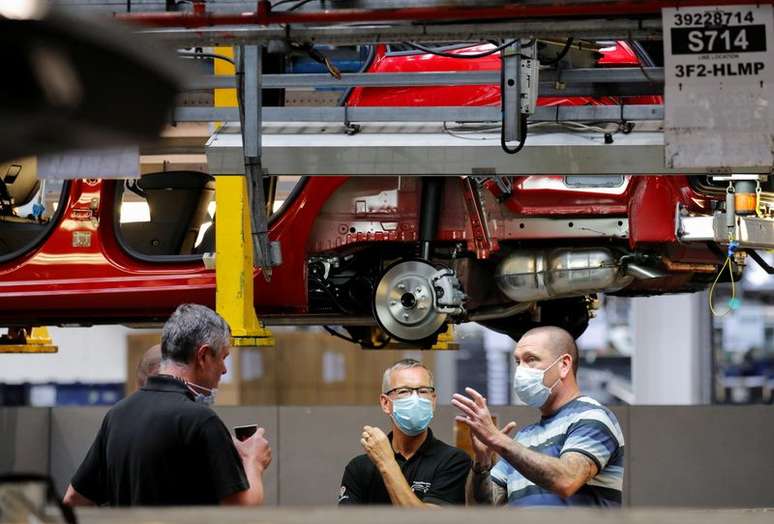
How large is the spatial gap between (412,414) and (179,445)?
1402 millimetres

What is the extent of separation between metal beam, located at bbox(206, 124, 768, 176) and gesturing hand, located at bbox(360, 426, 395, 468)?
2.99 ft

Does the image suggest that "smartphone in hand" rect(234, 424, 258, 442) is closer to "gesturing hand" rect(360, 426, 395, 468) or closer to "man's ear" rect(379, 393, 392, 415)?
"gesturing hand" rect(360, 426, 395, 468)

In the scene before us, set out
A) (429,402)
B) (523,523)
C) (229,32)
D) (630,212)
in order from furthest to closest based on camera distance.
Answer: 1. (630,212)
2. (429,402)
3. (229,32)
4. (523,523)

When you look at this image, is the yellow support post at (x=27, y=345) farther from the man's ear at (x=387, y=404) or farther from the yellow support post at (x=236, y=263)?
the man's ear at (x=387, y=404)

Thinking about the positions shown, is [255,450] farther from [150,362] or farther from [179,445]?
[150,362]

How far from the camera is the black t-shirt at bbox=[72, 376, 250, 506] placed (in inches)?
141

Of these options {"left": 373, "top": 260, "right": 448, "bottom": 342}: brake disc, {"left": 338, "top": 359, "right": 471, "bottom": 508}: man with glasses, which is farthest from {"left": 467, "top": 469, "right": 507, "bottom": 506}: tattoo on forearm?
{"left": 373, "top": 260, "right": 448, "bottom": 342}: brake disc

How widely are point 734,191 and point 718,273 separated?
46.6 inches

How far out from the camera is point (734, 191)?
547 cm

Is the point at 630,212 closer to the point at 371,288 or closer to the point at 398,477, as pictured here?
the point at 371,288

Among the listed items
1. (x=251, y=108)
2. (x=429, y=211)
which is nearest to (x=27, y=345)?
(x=429, y=211)

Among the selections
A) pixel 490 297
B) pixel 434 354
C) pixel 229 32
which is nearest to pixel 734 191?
pixel 490 297

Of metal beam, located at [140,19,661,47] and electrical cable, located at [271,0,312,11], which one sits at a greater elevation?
electrical cable, located at [271,0,312,11]

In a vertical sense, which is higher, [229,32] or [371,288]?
[229,32]
